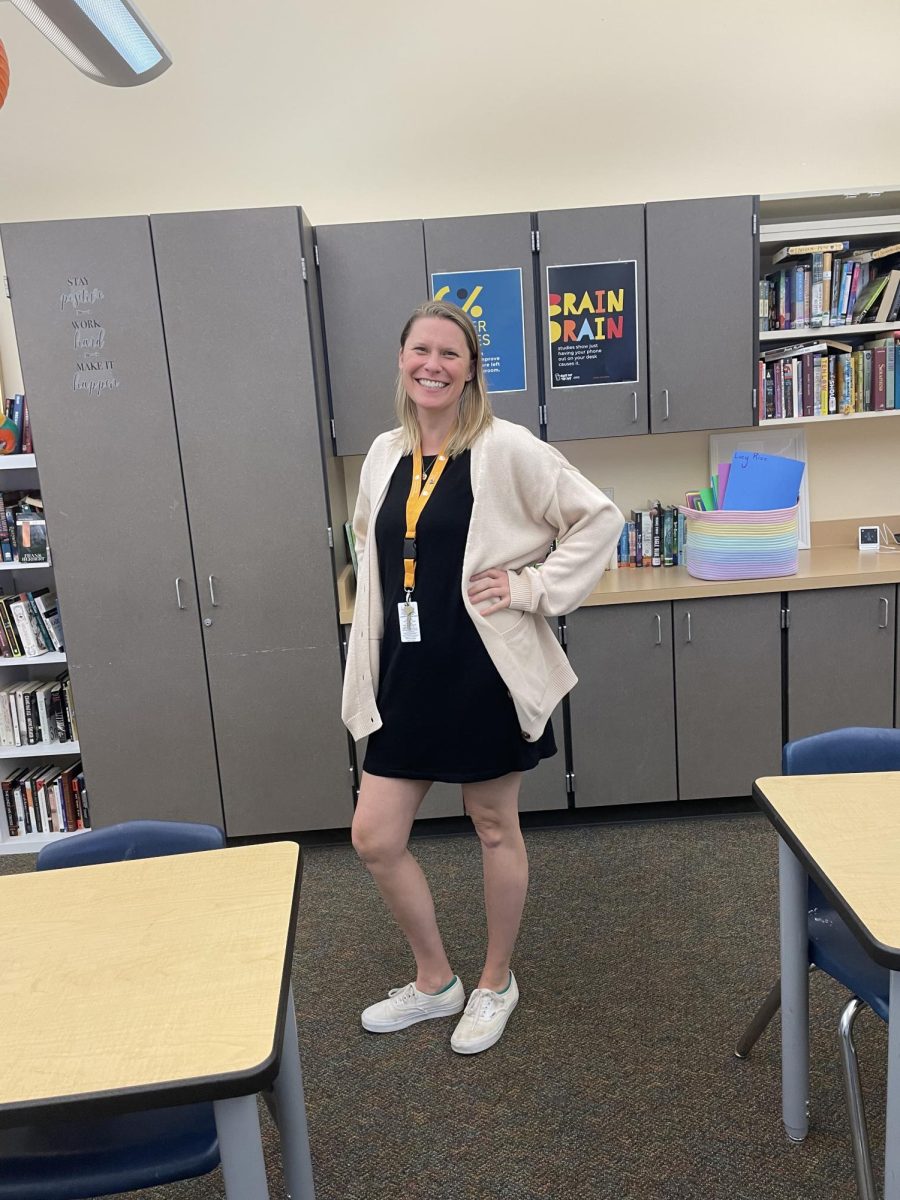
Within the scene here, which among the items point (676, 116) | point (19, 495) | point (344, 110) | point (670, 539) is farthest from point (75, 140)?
point (670, 539)

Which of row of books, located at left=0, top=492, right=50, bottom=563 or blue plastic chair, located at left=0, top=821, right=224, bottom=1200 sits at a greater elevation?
row of books, located at left=0, top=492, right=50, bottom=563

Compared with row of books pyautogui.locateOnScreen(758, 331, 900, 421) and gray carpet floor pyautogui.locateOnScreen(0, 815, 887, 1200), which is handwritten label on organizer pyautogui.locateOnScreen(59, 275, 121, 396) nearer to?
gray carpet floor pyautogui.locateOnScreen(0, 815, 887, 1200)

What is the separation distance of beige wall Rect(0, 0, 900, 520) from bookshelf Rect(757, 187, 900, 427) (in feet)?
0.94

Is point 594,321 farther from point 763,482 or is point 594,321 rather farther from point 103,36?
point 103,36

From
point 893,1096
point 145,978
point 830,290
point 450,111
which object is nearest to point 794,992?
point 893,1096

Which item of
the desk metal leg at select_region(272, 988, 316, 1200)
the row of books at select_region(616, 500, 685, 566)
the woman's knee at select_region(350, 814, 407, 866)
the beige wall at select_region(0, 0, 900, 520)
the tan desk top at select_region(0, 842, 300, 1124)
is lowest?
the desk metal leg at select_region(272, 988, 316, 1200)

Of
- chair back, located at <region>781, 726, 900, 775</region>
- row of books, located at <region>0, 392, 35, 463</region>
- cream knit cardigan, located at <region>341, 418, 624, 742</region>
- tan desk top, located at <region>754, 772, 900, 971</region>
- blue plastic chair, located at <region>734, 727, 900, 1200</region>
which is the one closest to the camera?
tan desk top, located at <region>754, 772, 900, 971</region>

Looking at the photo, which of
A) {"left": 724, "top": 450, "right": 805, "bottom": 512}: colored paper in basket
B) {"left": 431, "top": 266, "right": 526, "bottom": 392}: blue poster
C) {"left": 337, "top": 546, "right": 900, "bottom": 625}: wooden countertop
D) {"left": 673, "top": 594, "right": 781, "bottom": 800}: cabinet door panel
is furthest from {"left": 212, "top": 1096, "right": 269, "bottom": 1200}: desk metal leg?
{"left": 724, "top": 450, "right": 805, "bottom": 512}: colored paper in basket

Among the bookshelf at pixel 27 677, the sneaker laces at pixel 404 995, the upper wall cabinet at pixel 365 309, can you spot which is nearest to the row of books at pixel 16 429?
the bookshelf at pixel 27 677

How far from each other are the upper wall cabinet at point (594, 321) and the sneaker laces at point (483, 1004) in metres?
1.95

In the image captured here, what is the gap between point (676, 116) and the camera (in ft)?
11.1

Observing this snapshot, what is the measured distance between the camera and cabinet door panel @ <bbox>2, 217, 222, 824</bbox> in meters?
2.84

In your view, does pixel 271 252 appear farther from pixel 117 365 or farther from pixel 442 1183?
pixel 442 1183

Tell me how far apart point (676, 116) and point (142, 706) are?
309 cm
